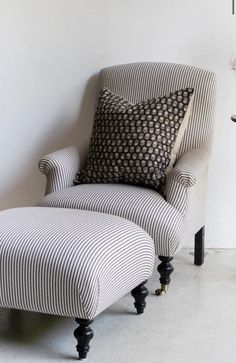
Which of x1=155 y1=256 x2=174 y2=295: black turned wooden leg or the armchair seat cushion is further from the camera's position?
x1=155 y1=256 x2=174 y2=295: black turned wooden leg

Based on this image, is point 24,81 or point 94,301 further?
point 24,81

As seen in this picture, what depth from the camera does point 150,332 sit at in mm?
2254

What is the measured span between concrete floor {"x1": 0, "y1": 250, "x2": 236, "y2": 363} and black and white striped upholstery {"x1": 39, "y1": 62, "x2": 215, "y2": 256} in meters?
0.22

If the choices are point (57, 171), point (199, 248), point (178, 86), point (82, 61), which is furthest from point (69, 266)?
point (82, 61)

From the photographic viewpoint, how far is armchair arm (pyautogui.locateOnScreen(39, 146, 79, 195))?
2689mm

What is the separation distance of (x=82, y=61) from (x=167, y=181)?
894mm

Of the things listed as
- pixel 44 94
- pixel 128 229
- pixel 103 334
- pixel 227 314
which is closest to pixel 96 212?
pixel 128 229

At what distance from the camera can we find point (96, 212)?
7.65 ft

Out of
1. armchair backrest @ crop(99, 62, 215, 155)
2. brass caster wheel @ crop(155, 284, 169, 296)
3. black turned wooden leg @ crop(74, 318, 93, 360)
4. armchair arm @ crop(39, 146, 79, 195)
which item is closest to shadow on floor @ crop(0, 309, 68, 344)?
black turned wooden leg @ crop(74, 318, 93, 360)

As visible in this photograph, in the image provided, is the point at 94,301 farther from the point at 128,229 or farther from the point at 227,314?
the point at 227,314

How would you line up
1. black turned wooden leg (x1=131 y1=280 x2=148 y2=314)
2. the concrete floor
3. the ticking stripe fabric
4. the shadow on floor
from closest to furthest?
1. the ticking stripe fabric
2. the concrete floor
3. the shadow on floor
4. black turned wooden leg (x1=131 y1=280 x2=148 y2=314)

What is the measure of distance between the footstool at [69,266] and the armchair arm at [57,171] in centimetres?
52

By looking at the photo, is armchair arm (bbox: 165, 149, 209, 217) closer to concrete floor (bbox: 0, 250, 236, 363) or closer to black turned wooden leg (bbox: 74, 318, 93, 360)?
concrete floor (bbox: 0, 250, 236, 363)

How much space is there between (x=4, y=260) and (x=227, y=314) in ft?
2.81
